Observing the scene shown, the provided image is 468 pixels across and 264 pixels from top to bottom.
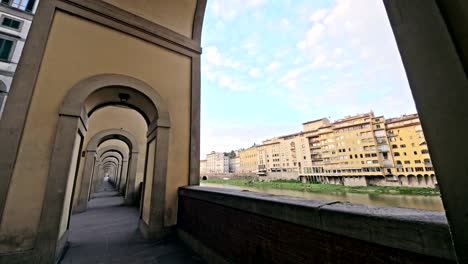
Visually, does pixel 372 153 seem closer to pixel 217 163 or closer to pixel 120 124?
pixel 120 124

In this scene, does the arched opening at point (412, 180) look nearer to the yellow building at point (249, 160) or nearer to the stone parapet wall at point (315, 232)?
the yellow building at point (249, 160)

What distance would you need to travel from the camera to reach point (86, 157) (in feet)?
22.9

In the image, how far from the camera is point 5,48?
43.5 ft

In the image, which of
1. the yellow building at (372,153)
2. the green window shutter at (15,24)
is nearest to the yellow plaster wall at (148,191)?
the green window shutter at (15,24)

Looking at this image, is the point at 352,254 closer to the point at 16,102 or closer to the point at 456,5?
the point at 456,5

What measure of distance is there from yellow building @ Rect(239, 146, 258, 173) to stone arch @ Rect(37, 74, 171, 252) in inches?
2370

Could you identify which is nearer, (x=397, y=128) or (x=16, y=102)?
(x=16, y=102)

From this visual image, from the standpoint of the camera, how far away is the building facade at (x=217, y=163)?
274 ft

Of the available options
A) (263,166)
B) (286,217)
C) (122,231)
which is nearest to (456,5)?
(286,217)

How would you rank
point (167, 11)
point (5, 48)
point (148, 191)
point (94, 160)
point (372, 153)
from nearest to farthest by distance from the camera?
point (148, 191) → point (167, 11) → point (94, 160) → point (5, 48) → point (372, 153)

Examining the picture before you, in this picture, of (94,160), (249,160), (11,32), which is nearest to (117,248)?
(94,160)

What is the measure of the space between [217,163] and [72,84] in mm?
84288

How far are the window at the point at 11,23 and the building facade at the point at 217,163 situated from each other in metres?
73.6

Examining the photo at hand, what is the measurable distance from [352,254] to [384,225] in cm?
31
